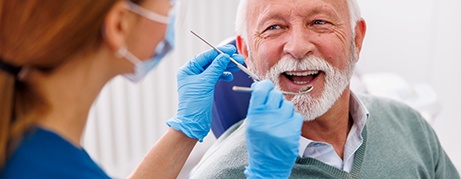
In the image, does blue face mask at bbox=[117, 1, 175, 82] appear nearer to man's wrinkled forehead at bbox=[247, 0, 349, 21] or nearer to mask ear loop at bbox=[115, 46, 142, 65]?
mask ear loop at bbox=[115, 46, 142, 65]

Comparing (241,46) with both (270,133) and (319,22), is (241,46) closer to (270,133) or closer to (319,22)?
(319,22)

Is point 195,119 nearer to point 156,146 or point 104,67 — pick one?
point 156,146

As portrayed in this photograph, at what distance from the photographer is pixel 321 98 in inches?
52.6

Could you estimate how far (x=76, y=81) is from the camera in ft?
2.65

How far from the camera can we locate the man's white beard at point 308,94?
51.8 inches

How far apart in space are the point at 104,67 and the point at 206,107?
0.55 m

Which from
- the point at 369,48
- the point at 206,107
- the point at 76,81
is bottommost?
the point at 369,48

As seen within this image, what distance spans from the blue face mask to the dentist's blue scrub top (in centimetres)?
16

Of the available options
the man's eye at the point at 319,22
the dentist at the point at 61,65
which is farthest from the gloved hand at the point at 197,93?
the dentist at the point at 61,65

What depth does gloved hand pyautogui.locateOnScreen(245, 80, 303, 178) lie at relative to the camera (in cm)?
104

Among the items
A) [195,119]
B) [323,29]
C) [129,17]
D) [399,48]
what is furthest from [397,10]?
[129,17]

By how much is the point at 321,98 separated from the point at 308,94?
4 cm

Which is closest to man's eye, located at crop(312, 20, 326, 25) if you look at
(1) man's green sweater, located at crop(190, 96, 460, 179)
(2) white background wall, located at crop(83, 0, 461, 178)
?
(1) man's green sweater, located at crop(190, 96, 460, 179)

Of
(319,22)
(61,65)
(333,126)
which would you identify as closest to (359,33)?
(319,22)
